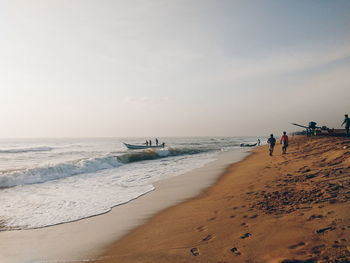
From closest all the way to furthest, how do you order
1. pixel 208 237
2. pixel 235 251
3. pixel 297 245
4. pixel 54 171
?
pixel 297 245
pixel 235 251
pixel 208 237
pixel 54 171

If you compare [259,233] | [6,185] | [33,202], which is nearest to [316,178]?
[259,233]

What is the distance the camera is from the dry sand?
3787 millimetres

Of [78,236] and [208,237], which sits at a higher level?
[208,237]

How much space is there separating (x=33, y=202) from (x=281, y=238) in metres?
9.92

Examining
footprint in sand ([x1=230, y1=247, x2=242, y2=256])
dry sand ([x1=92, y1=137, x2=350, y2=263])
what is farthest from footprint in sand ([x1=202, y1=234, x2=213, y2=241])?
footprint in sand ([x1=230, y1=247, x2=242, y2=256])

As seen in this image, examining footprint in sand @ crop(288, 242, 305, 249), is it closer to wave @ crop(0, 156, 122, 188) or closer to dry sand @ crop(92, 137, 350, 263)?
dry sand @ crop(92, 137, 350, 263)

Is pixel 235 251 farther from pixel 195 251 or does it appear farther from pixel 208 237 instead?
pixel 208 237

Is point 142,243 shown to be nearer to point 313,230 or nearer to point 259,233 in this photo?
point 259,233

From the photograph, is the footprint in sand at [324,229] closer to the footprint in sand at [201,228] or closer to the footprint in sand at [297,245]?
the footprint in sand at [297,245]

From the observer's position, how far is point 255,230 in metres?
4.78

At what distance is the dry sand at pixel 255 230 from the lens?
379cm

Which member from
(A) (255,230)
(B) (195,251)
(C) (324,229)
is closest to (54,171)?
(B) (195,251)

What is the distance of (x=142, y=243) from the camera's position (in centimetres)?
514

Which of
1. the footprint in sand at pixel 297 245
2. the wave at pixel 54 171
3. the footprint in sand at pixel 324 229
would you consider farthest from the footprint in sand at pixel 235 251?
the wave at pixel 54 171
